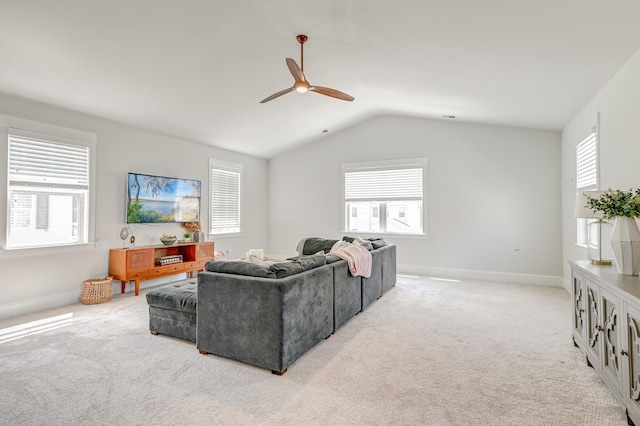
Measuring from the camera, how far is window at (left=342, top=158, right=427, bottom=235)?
6586 mm

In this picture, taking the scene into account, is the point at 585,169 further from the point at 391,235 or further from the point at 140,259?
the point at 140,259

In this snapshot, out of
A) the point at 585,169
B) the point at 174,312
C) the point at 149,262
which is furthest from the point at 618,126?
the point at 149,262

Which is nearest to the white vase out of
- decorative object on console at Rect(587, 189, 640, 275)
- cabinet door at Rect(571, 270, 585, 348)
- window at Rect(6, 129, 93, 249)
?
decorative object on console at Rect(587, 189, 640, 275)

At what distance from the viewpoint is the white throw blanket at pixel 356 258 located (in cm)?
360

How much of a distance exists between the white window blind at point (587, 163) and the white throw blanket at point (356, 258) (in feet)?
9.10

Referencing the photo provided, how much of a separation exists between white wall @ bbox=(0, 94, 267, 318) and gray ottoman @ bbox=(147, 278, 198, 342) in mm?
1969

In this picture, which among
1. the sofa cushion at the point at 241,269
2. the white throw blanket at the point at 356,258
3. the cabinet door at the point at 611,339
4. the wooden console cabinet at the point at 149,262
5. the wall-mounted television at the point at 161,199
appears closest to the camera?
the cabinet door at the point at 611,339

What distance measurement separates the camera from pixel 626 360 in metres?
1.86

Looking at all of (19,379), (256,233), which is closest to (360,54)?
(19,379)

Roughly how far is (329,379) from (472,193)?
4896 millimetres

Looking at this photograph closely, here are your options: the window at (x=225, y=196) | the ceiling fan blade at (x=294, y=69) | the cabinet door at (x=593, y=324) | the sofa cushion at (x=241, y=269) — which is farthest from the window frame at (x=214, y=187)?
the cabinet door at (x=593, y=324)

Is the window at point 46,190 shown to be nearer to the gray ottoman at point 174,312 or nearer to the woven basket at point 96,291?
the woven basket at point 96,291

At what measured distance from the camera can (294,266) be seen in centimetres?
277

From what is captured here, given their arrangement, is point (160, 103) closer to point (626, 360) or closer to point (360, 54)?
point (360, 54)
